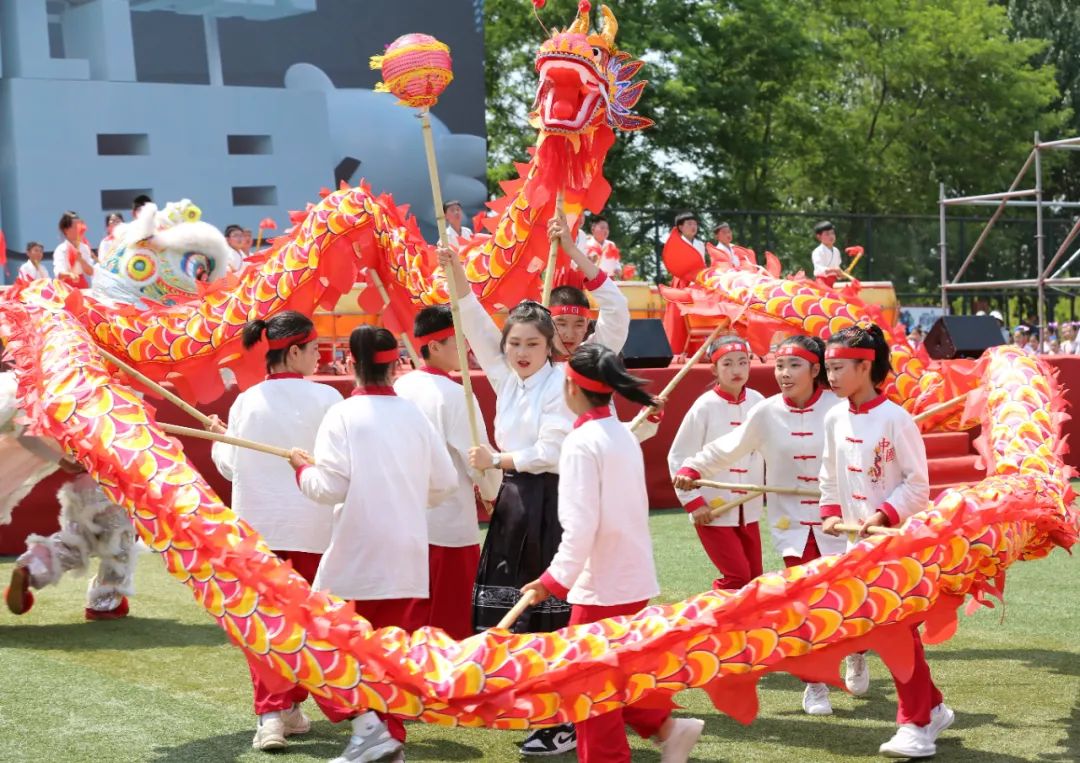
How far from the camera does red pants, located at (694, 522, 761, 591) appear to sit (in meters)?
6.17

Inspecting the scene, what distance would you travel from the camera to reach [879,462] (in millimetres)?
5215

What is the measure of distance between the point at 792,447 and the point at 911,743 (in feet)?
4.85

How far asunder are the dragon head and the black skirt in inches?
60.5

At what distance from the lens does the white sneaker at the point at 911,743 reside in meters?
4.91

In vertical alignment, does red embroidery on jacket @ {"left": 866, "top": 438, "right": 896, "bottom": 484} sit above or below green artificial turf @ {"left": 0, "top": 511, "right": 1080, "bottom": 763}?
above

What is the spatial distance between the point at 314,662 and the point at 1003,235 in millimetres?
26166

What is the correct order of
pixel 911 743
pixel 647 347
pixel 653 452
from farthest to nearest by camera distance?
→ pixel 647 347 → pixel 653 452 → pixel 911 743

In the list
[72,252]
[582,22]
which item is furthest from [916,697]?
[72,252]

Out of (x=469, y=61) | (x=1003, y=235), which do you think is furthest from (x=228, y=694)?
(x=1003, y=235)

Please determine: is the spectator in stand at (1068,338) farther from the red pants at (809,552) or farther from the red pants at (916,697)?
the red pants at (916,697)

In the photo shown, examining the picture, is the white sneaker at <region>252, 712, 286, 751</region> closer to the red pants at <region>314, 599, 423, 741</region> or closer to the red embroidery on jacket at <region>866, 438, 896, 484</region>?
the red pants at <region>314, 599, 423, 741</region>

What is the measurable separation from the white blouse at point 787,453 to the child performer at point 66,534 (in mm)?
3021

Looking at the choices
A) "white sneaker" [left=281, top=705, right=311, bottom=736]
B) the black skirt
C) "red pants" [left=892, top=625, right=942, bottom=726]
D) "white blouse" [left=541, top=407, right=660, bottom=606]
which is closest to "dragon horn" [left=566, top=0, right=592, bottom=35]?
the black skirt

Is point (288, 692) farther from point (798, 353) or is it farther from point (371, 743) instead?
point (798, 353)
